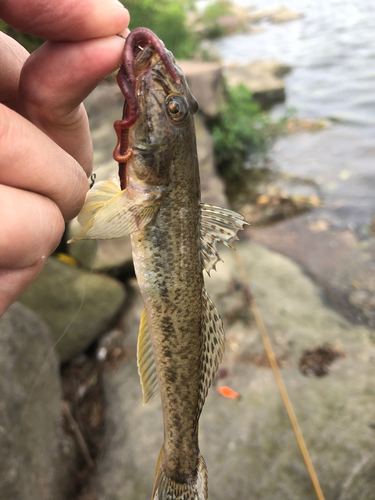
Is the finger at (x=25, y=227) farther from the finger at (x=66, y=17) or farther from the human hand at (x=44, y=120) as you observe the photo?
the finger at (x=66, y=17)

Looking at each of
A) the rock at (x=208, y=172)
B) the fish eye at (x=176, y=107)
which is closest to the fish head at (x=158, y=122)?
the fish eye at (x=176, y=107)

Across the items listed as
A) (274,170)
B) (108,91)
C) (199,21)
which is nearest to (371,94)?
(274,170)

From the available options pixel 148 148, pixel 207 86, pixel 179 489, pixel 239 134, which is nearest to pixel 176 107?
pixel 148 148

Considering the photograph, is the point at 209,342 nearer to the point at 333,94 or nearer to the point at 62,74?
the point at 62,74

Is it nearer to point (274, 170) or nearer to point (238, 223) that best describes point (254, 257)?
point (274, 170)

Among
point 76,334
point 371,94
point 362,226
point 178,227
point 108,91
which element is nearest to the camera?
point 178,227

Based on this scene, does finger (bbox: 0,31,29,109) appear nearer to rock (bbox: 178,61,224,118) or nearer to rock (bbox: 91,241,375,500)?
rock (bbox: 91,241,375,500)

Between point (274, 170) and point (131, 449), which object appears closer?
point (131, 449)
